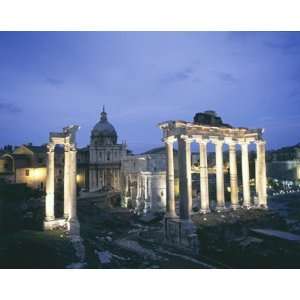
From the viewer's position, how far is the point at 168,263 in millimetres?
13484

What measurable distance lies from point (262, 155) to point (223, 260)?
38.5 feet

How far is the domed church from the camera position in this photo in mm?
50375

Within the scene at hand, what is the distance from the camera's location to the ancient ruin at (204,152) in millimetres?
17864

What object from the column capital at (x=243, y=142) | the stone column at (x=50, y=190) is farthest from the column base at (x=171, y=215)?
the column capital at (x=243, y=142)

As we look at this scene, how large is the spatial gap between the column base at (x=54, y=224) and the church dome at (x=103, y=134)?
34.8 metres

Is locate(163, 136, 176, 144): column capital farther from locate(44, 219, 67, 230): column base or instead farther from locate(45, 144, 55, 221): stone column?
locate(44, 219, 67, 230): column base

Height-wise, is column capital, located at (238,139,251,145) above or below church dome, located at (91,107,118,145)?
below

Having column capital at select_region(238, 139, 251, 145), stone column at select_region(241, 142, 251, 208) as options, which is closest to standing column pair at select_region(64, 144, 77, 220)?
column capital at select_region(238, 139, 251, 145)

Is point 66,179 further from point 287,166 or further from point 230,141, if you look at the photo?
point 287,166

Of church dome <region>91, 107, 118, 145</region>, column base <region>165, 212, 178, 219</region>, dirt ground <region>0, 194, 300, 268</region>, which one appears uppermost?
church dome <region>91, 107, 118, 145</region>

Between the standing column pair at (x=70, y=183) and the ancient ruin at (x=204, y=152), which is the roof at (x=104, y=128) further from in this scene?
the standing column pair at (x=70, y=183)

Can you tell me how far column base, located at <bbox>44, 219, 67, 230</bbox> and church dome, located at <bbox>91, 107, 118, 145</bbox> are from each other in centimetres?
3482

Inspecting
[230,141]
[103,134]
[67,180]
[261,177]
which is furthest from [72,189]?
[103,134]
